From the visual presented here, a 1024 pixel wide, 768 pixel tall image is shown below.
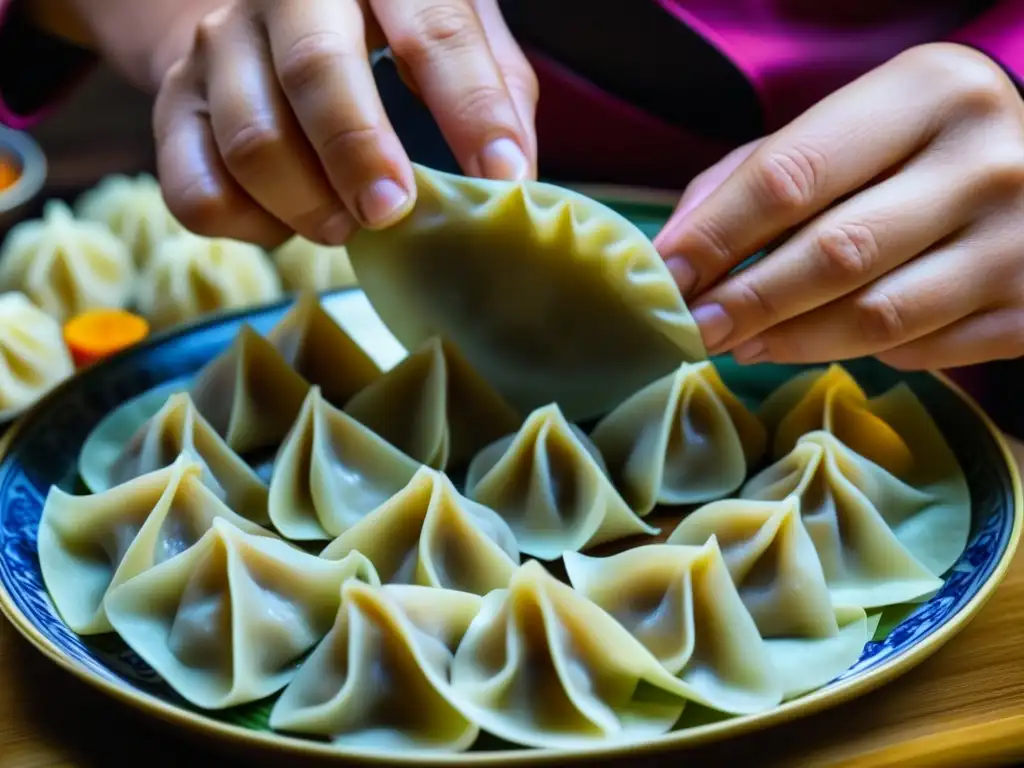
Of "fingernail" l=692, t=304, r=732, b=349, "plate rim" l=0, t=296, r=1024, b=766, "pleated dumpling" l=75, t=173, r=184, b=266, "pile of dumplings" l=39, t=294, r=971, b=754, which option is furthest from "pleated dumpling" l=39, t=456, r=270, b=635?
"pleated dumpling" l=75, t=173, r=184, b=266

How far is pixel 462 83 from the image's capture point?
1026mm

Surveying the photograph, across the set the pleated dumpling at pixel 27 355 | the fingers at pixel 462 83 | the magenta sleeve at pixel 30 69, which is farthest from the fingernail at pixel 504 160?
the magenta sleeve at pixel 30 69

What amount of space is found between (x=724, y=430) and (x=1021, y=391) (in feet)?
1.72

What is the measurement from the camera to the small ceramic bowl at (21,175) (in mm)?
1531

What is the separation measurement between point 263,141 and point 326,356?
1.05 feet

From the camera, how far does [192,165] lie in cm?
110

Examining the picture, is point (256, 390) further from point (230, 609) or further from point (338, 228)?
point (230, 609)

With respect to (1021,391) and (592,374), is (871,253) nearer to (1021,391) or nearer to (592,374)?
(592,374)

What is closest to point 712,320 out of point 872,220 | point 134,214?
point 872,220

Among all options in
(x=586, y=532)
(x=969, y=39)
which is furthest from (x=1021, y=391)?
(x=586, y=532)

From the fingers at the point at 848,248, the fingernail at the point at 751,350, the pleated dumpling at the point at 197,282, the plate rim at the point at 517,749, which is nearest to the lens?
the plate rim at the point at 517,749

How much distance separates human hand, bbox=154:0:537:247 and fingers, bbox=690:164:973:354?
0.24 m

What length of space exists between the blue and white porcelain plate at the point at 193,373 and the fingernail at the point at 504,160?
396 millimetres

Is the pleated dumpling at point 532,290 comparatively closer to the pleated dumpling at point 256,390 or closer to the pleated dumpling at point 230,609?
the pleated dumpling at point 256,390
